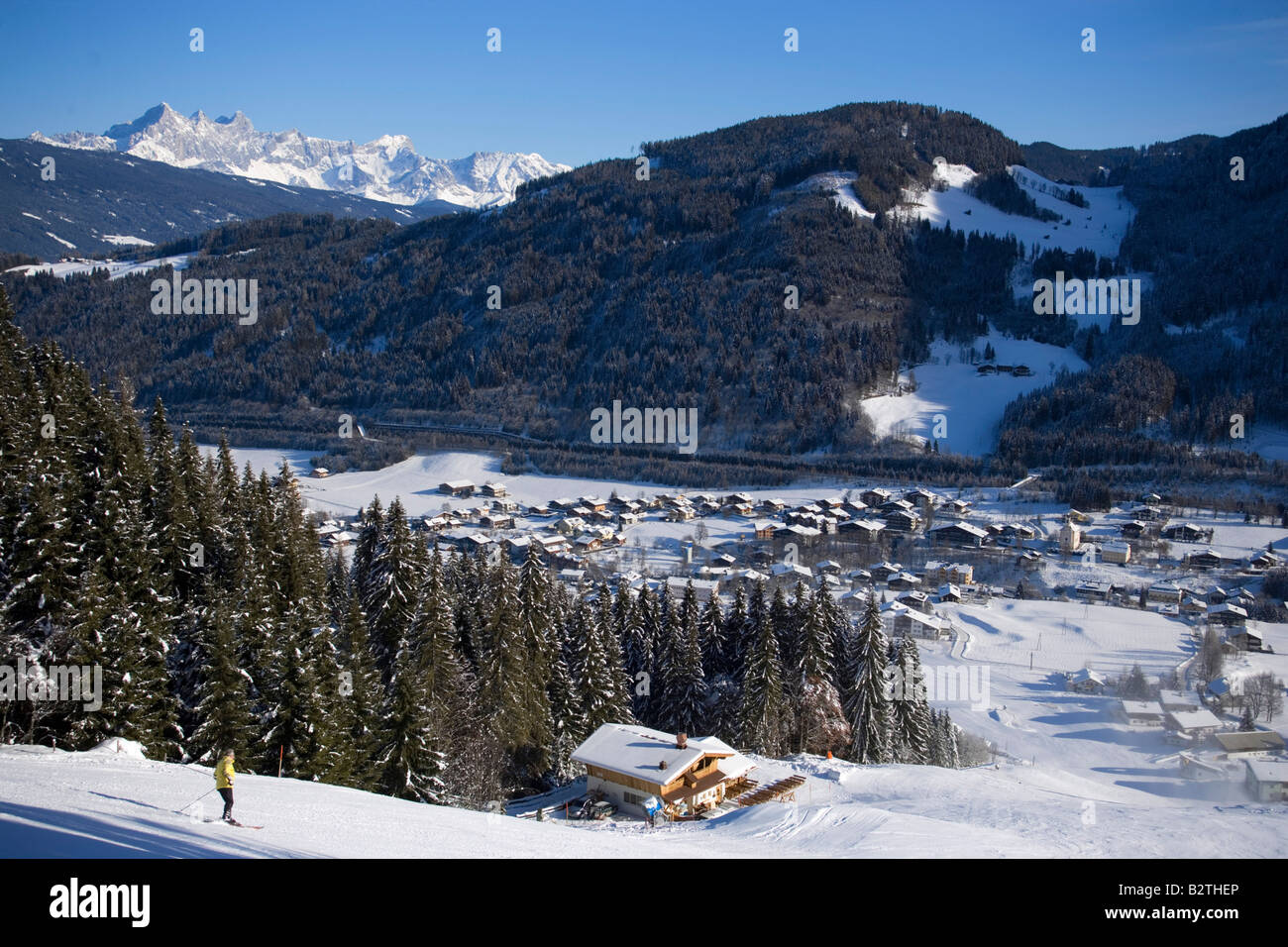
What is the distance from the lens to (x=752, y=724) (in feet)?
92.7

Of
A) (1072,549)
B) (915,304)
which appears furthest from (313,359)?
(1072,549)

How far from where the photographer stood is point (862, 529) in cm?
6669

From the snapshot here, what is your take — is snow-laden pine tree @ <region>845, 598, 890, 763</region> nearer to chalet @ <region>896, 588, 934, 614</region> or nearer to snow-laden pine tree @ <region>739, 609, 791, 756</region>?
snow-laden pine tree @ <region>739, 609, 791, 756</region>

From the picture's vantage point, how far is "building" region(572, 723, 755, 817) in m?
21.5

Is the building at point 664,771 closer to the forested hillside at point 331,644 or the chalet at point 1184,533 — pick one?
the forested hillside at point 331,644

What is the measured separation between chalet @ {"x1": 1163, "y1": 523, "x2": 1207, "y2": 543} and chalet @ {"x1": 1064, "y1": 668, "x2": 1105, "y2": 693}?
1023 inches

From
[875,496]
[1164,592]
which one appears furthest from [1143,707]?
[875,496]

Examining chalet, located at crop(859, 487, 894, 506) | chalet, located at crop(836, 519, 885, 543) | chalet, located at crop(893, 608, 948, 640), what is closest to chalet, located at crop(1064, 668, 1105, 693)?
chalet, located at crop(893, 608, 948, 640)

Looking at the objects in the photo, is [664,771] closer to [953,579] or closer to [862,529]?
[953,579]

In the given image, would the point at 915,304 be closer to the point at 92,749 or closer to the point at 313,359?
the point at 313,359

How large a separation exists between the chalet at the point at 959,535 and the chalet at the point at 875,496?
28.8 feet

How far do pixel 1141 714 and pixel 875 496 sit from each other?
130ft

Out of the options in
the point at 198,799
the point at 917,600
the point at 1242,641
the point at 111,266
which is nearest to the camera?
the point at 198,799
